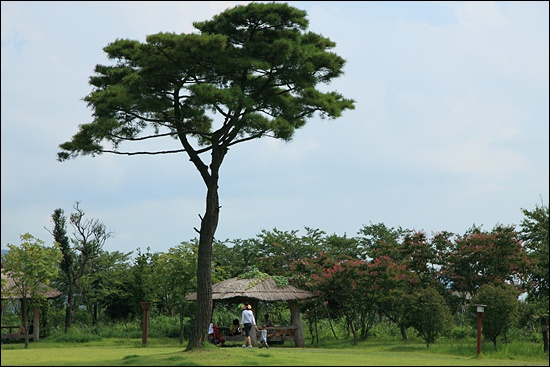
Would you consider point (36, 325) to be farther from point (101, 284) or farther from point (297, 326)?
point (297, 326)

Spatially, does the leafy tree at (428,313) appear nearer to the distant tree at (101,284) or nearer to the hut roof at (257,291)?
the hut roof at (257,291)

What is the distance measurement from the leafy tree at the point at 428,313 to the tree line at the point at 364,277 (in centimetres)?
3

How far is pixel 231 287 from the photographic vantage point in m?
27.2

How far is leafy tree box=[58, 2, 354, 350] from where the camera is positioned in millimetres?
20312

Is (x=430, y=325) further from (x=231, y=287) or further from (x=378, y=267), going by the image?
(x=231, y=287)

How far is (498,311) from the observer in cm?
2198

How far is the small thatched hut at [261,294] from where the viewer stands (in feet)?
87.4

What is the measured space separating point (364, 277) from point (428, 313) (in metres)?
3.93

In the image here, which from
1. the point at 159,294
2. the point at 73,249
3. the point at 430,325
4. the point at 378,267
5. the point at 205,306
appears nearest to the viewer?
the point at 205,306

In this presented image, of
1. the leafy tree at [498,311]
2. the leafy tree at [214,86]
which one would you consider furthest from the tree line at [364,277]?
the leafy tree at [214,86]

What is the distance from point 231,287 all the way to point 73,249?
11237mm

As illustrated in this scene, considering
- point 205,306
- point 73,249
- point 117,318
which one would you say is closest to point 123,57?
point 205,306

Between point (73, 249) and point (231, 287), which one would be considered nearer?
point (231, 287)

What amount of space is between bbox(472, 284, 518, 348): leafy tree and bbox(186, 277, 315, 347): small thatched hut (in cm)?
725
